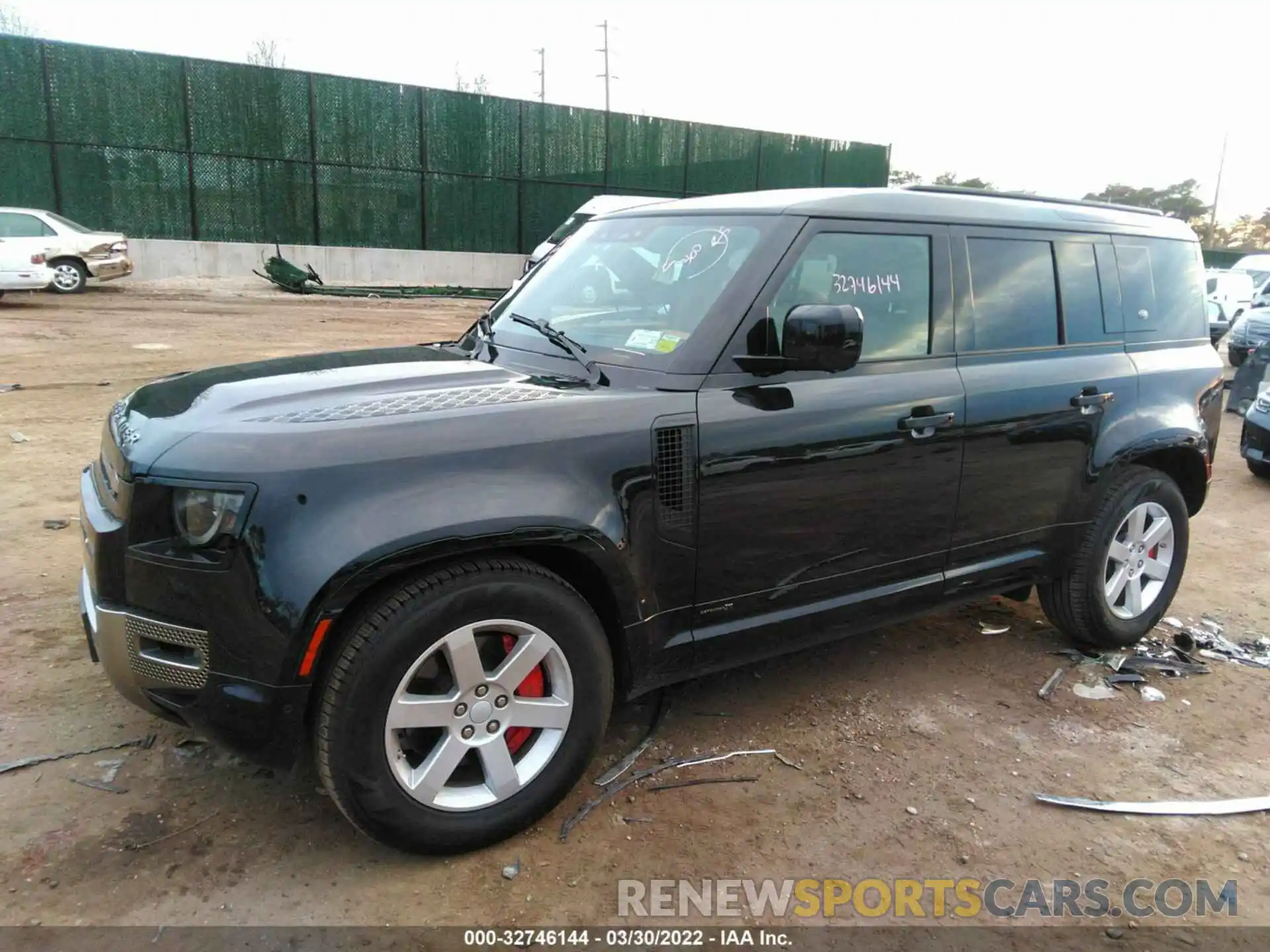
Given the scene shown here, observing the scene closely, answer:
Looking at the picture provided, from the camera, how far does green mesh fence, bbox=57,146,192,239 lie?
20.6m

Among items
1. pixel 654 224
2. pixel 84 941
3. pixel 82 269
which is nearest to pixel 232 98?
pixel 82 269

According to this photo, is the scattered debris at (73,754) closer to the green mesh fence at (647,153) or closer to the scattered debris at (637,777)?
the scattered debris at (637,777)

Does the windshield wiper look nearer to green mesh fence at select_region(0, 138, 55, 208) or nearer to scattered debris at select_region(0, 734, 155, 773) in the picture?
scattered debris at select_region(0, 734, 155, 773)

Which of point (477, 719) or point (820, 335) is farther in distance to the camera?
point (820, 335)

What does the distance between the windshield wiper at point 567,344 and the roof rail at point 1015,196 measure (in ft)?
4.93

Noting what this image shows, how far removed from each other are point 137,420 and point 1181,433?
4.26m

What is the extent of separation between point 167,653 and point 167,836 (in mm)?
691

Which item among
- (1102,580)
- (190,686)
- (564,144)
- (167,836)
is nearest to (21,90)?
(564,144)

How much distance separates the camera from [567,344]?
10.6 ft

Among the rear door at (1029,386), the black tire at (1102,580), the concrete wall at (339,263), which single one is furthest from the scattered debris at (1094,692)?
the concrete wall at (339,263)

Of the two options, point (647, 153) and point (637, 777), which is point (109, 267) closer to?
point (647, 153)

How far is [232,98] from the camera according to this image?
22.1 metres

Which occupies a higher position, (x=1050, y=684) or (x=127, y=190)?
(x=127, y=190)

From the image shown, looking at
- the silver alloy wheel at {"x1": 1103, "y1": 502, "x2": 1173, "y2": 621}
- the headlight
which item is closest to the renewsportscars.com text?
the headlight
